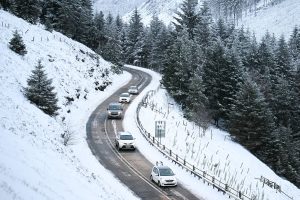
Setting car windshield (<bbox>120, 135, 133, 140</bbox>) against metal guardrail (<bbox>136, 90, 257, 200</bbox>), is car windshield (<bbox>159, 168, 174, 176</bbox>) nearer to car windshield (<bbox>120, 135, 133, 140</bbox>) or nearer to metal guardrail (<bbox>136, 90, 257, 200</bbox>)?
metal guardrail (<bbox>136, 90, 257, 200</bbox>)

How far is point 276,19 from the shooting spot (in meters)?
168

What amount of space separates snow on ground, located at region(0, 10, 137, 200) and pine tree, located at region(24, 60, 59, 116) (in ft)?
3.53

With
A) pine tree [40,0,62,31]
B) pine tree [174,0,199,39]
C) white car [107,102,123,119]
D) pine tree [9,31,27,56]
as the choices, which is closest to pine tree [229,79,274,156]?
white car [107,102,123,119]

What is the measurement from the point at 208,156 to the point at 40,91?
62.1 ft

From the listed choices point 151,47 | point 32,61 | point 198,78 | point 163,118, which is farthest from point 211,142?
point 151,47

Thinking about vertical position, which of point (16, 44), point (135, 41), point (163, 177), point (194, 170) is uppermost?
point (135, 41)

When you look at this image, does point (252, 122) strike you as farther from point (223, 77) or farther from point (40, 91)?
point (40, 91)

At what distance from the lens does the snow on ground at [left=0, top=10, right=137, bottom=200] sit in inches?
610

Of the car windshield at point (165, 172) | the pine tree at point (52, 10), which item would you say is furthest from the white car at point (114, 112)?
→ the pine tree at point (52, 10)

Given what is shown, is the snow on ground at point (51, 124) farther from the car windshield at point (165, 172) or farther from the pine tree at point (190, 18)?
the pine tree at point (190, 18)

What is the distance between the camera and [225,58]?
63.6 m

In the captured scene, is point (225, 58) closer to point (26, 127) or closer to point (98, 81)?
point (98, 81)

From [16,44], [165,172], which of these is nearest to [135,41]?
[16,44]

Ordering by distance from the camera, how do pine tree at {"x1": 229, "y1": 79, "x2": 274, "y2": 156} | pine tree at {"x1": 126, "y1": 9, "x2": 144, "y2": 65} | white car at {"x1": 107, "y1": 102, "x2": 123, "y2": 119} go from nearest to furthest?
white car at {"x1": 107, "y1": 102, "x2": 123, "y2": 119}
pine tree at {"x1": 229, "y1": 79, "x2": 274, "y2": 156}
pine tree at {"x1": 126, "y1": 9, "x2": 144, "y2": 65}
